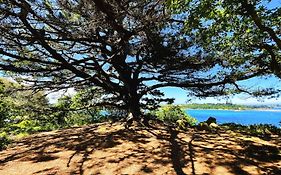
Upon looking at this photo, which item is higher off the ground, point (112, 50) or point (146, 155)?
point (112, 50)

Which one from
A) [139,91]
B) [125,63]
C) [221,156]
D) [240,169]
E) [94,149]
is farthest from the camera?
[139,91]

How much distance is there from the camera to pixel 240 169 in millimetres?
5691

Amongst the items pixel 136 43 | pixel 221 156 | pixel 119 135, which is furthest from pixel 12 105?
pixel 221 156

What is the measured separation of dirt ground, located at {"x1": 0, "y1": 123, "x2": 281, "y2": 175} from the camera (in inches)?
230

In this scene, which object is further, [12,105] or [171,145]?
[12,105]

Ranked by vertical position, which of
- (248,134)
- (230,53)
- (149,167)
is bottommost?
(149,167)

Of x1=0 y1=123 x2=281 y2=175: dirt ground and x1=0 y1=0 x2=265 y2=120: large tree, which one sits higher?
x1=0 y1=0 x2=265 y2=120: large tree

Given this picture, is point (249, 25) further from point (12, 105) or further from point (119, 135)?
point (12, 105)

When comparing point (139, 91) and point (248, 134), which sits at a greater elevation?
point (139, 91)

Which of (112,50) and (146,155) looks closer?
(146,155)

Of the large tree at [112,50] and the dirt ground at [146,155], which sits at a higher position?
the large tree at [112,50]

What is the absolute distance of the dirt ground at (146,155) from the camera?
230 inches

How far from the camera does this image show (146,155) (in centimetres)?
690

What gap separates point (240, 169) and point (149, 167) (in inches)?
74.1
